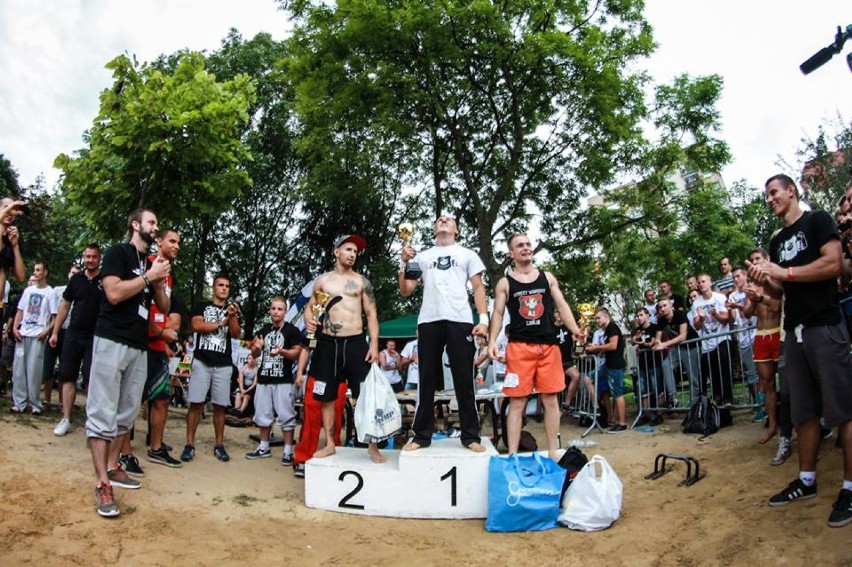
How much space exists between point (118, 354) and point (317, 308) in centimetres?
179

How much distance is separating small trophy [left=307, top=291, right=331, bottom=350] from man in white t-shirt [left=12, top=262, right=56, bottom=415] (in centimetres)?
369

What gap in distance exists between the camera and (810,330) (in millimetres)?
4016

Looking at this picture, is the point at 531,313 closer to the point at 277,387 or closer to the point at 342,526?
the point at 342,526

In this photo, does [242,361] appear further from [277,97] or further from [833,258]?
[277,97]

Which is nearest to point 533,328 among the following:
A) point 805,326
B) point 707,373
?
point 805,326

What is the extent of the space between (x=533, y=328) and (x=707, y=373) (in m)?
4.21

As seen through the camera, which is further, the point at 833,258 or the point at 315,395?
the point at 315,395

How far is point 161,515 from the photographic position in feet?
14.8

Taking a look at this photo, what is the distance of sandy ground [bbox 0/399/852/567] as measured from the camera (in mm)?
3799

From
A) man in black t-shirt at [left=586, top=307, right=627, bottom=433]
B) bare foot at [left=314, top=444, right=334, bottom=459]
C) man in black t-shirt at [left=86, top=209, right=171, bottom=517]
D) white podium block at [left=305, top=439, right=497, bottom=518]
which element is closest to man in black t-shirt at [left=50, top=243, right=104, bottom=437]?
man in black t-shirt at [left=86, top=209, right=171, bottom=517]

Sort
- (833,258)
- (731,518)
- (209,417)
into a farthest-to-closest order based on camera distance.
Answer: (209,417), (731,518), (833,258)

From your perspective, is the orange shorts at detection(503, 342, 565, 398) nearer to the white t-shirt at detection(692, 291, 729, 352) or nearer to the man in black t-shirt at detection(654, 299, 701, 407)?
the man in black t-shirt at detection(654, 299, 701, 407)

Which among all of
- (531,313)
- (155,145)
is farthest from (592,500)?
(155,145)

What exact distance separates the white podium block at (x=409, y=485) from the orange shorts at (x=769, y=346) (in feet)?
10.1
